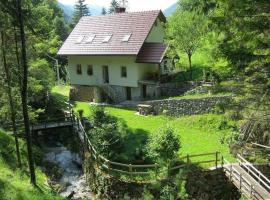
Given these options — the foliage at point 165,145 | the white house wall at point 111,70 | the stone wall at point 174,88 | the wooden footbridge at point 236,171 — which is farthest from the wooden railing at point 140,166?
the white house wall at point 111,70

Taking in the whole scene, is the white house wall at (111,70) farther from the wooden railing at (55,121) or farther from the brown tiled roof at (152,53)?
the wooden railing at (55,121)

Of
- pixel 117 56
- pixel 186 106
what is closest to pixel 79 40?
pixel 117 56

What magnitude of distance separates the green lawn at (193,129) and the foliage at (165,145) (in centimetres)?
244

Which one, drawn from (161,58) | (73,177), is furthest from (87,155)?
(161,58)

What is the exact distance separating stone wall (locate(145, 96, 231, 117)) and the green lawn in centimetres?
76

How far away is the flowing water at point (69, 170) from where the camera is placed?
2203 centimetres

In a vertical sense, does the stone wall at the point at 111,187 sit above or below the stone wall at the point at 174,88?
below

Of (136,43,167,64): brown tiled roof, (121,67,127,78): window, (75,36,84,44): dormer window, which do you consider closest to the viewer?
(136,43,167,64): brown tiled roof

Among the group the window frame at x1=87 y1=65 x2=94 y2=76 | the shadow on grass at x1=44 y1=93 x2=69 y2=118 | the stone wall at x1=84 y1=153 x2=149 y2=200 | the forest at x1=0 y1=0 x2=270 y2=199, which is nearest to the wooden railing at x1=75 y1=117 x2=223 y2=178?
the stone wall at x1=84 y1=153 x2=149 y2=200

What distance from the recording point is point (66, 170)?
25.6m

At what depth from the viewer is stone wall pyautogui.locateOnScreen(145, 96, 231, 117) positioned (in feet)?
97.3

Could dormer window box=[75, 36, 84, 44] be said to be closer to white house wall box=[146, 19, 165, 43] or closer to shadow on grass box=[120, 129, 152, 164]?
white house wall box=[146, 19, 165, 43]

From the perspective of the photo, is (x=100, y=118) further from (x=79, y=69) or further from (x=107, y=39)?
(x=79, y=69)

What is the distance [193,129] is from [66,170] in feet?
30.2
